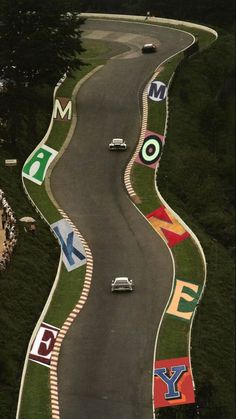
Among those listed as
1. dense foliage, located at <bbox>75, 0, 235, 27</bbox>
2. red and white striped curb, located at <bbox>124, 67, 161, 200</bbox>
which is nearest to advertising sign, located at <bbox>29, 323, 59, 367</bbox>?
red and white striped curb, located at <bbox>124, 67, 161, 200</bbox>

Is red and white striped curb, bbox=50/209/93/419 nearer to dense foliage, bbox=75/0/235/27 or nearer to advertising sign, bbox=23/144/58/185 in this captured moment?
advertising sign, bbox=23/144/58/185

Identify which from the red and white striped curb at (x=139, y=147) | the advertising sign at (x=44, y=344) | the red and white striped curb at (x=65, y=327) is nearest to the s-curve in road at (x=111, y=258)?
the red and white striped curb at (x=65, y=327)

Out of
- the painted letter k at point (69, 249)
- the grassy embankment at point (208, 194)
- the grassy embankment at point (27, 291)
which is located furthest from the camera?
the painted letter k at point (69, 249)

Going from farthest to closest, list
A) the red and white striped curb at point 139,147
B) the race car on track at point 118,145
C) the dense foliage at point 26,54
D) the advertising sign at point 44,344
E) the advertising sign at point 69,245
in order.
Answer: the race car on track at point 118,145 → the dense foliage at point 26,54 → the red and white striped curb at point 139,147 → the advertising sign at point 69,245 → the advertising sign at point 44,344

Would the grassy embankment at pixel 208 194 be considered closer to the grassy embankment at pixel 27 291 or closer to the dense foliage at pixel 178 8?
the grassy embankment at pixel 27 291

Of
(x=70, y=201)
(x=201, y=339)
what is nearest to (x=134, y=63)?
(x=70, y=201)

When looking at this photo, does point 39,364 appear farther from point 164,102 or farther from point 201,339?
point 164,102
